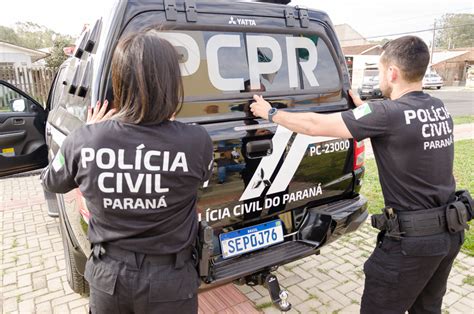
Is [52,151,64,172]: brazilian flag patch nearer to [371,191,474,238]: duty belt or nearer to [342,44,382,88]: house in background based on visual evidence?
[371,191,474,238]: duty belt

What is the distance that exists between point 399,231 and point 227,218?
1.00 m

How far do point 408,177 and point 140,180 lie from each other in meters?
1.40

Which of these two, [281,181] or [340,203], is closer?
[281,181]

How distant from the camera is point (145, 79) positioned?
53.9 inches

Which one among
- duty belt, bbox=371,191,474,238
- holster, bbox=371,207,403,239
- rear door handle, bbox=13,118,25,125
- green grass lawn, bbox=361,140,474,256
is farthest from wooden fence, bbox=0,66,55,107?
duty belt, bbox=371,191,474,238

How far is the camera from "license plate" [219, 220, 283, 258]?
2.34 meters

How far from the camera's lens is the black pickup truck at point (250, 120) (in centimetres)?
219

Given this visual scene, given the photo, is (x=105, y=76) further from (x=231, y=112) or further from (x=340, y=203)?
(x=340, y=203)

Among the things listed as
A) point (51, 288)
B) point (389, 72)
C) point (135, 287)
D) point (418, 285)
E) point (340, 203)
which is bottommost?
point (51, 288)

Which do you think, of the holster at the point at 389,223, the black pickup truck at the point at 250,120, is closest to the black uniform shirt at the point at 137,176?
the black pickup truck at the point at 250,120

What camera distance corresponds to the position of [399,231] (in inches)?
78.5

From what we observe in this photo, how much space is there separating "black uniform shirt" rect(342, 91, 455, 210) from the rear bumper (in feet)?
2.29

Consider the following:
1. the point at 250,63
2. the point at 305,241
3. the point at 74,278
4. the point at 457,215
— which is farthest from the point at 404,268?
the point at 74,278

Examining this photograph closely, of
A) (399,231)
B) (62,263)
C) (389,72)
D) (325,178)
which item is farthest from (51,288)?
(389,72)
